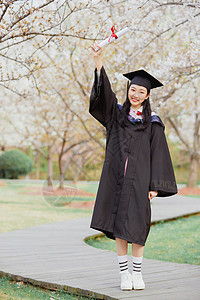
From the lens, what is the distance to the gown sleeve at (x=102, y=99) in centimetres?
358

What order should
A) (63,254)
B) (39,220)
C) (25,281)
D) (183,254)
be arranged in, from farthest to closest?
1. (39,220)
2. (183,254)
3. (63,254)
4. (25,281)

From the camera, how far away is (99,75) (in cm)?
357

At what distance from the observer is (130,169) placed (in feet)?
11.8

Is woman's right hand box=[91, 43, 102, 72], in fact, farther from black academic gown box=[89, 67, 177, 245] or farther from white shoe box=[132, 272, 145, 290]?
white shoe box=[132, 272, 145, 290]

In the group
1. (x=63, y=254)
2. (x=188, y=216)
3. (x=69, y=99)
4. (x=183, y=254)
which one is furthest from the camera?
(x=69, y=99)

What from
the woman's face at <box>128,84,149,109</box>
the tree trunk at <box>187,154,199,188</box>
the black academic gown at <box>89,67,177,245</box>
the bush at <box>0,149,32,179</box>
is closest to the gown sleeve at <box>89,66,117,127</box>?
the black academic gown at <box>89,67,177,245</box>

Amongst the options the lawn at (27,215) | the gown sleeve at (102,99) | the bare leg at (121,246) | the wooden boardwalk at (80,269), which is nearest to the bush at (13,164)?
the lawn at (27,215)

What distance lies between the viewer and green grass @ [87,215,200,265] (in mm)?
6086

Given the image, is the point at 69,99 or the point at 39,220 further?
the point at 69,99

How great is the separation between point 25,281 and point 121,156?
162 centimetres

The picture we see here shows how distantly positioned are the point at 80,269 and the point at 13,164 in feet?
64.4

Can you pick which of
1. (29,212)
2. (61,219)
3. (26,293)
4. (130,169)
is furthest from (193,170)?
(130,169)

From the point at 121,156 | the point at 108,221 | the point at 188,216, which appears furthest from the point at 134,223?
the point at 188,216

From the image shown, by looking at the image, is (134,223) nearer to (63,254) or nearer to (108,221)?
(108,221)
